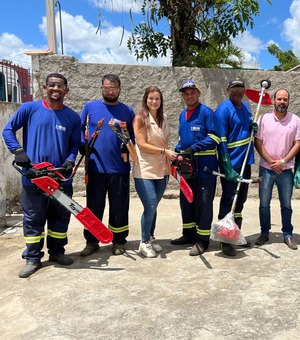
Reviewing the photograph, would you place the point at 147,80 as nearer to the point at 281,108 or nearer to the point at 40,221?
the point at 281,108

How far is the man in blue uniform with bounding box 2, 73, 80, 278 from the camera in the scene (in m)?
3.38

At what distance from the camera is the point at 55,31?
6406mm

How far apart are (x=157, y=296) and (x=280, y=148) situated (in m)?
2.09

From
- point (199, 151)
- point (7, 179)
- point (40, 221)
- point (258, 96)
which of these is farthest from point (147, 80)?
point (40, 221)

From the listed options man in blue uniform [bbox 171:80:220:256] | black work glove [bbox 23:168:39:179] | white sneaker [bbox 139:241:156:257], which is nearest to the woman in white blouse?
white sneaker [bbox 139:241:156:257]

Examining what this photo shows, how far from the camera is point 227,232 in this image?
3648 mm

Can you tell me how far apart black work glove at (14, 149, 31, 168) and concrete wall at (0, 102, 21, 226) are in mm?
2075

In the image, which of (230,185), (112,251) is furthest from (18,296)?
(230,185)

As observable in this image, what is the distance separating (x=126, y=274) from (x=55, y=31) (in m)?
4.76

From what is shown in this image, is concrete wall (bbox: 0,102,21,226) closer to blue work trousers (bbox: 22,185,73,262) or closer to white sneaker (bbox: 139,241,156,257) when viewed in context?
blue work trousers (bbox: 22,185,73,262)

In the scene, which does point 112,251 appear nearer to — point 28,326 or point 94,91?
point 28,326

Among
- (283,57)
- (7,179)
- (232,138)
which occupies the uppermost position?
(283,57)

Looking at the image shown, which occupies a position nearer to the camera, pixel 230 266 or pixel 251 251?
pixel 230 266

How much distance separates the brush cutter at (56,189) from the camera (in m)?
3.29
